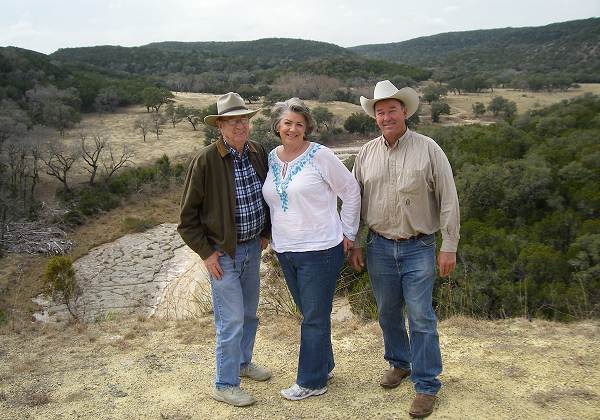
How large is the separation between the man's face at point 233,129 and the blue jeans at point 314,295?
707 mm

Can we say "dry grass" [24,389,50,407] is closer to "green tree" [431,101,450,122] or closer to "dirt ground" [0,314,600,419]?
"dirt ground" [0,314,600,419]

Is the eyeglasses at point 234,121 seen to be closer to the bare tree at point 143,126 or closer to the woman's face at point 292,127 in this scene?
the woman's face at point 292,127

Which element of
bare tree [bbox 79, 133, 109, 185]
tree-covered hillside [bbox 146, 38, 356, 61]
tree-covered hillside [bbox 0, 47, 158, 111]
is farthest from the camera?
tree-covered hillside [bbox 146, 38, 356, 61]

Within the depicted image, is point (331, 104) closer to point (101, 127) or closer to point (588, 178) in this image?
point (101, 127)

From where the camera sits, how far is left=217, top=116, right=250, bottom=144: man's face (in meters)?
2.99

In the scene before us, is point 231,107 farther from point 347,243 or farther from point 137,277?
point 137,277

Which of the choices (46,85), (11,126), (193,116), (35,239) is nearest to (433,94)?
(193,116)

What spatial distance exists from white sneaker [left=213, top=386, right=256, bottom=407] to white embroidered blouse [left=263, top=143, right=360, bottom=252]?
3.16 feet

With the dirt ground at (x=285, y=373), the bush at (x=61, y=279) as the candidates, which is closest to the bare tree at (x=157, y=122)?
the bush at (x=61, y=279)

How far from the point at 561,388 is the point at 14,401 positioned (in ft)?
11.6

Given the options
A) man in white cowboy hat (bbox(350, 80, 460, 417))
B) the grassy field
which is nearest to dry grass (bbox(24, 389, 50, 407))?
man in white cowboy hat (bbox(350, 80, 460, 417))

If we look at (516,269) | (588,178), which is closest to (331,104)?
(588,178)

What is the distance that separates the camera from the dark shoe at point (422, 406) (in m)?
2.97

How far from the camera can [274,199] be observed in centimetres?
294
